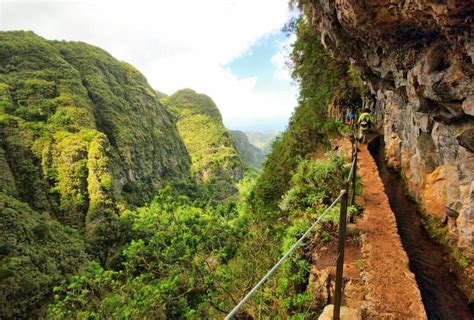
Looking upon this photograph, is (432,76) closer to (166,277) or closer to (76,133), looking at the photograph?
(166,277)

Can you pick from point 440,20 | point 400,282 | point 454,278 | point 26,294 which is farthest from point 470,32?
point 26,294

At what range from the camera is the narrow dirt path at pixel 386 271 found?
423cm

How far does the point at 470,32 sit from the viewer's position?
4.93 m

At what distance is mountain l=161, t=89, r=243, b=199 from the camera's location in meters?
103

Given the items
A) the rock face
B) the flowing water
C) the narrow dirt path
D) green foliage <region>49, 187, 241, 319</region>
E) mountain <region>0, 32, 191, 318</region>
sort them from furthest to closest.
→ mountain <region>0, 32, 191, 318</region>
green foliage <region>49, 187, 241, 319</region>
the rock face
the flowing water
the narrow dirt path

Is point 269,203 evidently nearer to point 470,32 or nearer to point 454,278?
point 454,278

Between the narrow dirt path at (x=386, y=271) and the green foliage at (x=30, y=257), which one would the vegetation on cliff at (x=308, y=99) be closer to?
the narrow dirt path at (x=386, y=271)

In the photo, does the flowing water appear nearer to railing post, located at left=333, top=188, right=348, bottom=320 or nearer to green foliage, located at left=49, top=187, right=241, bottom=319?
railing post, located at left=333, top=188, right=348, bottom=320

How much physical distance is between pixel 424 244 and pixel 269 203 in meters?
7.35

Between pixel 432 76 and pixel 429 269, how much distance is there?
13.7 feet

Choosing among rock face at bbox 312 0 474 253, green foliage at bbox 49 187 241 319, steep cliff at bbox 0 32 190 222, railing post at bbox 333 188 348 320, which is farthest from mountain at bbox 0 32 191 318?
rock face at bbox 312 0 474 253

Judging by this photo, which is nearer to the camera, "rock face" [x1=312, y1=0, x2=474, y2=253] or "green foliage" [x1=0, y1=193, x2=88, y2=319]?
"rock face" [x1=312, y1=0, x2=474, y2=253]

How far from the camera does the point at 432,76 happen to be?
20.9 feet

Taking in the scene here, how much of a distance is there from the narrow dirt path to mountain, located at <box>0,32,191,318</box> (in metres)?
32.7
